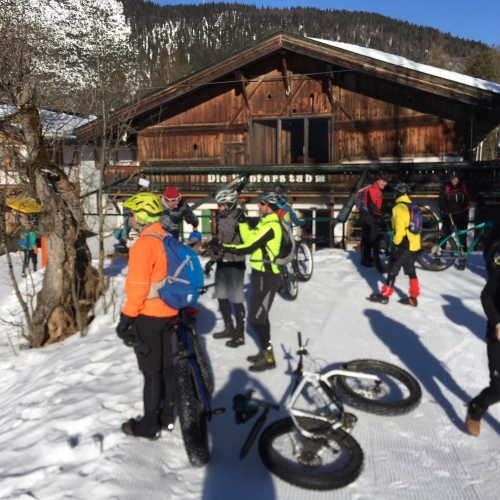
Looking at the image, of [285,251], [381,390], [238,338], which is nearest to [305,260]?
[238,338]

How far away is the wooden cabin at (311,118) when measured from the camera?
46.9 feet

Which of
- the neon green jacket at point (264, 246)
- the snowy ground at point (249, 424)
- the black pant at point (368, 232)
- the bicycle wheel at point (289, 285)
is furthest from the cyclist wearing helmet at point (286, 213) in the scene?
the neon green jacket at point (264, 246)

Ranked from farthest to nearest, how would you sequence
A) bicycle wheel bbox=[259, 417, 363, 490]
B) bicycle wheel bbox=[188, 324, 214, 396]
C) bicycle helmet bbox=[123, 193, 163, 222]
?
bicycle wheel bbox=[188, 324, 214, 396] → bicycle helmet bbox=[123, 193, 163, 222] → bicycle wheel bbox=[259, 417, 363, 490]

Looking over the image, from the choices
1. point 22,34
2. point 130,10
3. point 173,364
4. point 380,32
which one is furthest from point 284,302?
point 130,10

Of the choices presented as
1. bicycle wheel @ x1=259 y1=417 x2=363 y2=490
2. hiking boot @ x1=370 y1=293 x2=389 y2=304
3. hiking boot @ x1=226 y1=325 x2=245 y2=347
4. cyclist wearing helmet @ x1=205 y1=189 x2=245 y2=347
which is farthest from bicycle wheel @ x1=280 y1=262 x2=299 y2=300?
bicycle wheel @ x1=259 y1=417 x2=363 y2=490

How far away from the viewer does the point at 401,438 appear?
4.11 meters

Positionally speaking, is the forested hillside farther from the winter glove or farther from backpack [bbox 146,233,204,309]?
the winter glove

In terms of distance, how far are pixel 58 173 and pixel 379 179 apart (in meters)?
6.00

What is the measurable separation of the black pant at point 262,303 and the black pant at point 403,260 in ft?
9.17

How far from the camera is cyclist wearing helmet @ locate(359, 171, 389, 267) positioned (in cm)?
947

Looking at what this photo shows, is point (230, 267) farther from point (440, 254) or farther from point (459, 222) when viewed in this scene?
point (459, 222)

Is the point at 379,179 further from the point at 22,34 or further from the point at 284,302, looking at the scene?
the point at 22,34

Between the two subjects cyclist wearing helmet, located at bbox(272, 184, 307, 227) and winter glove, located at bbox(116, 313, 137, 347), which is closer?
winter glove, located at bbox(116, 313, 137, 347)

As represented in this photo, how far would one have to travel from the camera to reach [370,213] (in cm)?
969
